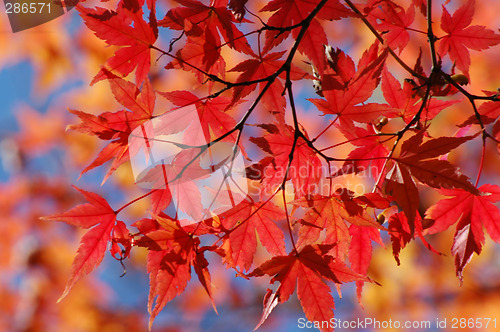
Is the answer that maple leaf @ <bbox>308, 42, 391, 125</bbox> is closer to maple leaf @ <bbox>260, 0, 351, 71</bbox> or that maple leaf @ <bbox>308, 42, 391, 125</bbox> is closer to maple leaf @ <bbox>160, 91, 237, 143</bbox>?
maple leaf @ <bbox>260, 0, 351, 71</bbox>

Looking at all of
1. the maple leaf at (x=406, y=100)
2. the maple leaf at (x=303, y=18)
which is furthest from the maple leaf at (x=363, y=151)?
the maple leaf at (x=303, y=18)

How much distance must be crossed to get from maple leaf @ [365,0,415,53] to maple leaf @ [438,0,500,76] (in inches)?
4.2

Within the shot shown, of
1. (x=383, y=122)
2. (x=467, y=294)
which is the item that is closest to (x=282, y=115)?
(x=383, y=122)

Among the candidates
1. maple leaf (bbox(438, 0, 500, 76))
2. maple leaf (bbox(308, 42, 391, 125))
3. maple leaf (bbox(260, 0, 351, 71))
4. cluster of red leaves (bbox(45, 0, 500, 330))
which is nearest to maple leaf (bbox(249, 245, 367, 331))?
cluster of red leaves (bbox(45, 0, 500, 330))

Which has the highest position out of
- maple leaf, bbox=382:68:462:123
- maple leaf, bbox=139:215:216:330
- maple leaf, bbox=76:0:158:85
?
maple leaf, bbox=76:0:158:85

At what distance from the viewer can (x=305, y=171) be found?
3.76 ft

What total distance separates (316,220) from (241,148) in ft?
0.95

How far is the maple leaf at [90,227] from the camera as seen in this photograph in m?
0.95

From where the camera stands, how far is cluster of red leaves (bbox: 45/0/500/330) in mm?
966

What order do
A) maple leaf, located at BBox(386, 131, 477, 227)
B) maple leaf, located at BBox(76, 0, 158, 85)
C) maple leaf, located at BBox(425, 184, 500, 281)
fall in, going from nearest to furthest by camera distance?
maple leaf, located at BBox(386, 131, 477, 227) < maple leaf, located at BBox(76, 0, 158, 85) < maple leaf, located at BBox(425, 184, 500, 281)

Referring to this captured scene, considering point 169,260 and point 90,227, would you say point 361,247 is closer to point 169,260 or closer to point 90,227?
point 169,260

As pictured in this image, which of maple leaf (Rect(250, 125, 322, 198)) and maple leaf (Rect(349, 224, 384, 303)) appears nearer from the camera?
maple leaf (Rect(250, 125, 322, 198))

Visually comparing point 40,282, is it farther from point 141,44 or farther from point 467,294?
point 467,294

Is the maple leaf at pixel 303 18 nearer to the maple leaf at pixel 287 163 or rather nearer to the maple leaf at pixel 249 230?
the maple leaf at pixel 287 163
